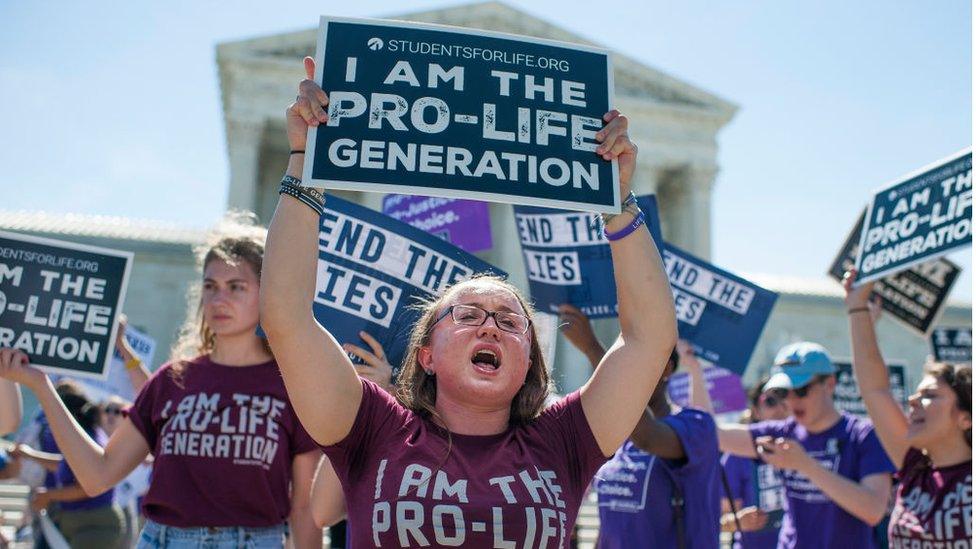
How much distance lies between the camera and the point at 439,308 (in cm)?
255

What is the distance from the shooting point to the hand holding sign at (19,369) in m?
3.50

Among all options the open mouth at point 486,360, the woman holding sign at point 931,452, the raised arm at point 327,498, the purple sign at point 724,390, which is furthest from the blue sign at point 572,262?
the purple sign at point 724,390

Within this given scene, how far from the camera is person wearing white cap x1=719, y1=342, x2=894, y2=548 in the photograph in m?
4.22

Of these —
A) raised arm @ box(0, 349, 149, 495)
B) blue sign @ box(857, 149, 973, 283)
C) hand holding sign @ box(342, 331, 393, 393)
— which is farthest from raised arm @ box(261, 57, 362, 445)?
blue sign @ box(857, 149, 973, 283)

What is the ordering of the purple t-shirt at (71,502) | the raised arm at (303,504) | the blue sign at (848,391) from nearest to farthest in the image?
the raised arm at (303,504) < the purple t-shirt at (71,502) < the blue sign at (848,391)

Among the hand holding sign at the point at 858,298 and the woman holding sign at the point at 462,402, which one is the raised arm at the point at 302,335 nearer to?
the woman holding sign at the point at 462,402

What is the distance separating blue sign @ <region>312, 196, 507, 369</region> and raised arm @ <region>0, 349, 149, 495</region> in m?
0.87

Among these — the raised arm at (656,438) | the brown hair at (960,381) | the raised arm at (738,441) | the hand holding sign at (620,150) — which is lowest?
the raised arm at (656,438)

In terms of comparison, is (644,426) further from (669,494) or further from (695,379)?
(695,379)

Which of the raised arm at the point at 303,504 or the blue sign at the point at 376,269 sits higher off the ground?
the blue sign at the point at 376,269

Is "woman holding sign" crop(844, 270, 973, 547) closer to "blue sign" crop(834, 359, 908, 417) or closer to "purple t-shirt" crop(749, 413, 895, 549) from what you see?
"purple t-shirt" crop(749, 413, 895, 549)

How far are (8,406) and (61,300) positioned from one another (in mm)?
549

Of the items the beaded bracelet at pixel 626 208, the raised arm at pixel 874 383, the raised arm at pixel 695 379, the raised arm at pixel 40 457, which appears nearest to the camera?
the beaded bracelet at pixel 626 208

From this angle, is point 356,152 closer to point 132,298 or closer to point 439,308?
point 439,308
